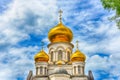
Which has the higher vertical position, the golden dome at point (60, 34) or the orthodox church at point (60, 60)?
the golden dome at point (60, 34)

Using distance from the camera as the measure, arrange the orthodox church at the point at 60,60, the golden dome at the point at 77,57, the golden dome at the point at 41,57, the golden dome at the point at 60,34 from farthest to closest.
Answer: the golden dome at the point at 60,34 → the golden dome at the point at 41,57 → the golden dome at the point at 77,57 → the orthodox church at the point at 60,60

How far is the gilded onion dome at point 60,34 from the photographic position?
131ft

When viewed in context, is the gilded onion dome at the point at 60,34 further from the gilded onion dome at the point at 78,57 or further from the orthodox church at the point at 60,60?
the gilded onion dome at the point at 78,57

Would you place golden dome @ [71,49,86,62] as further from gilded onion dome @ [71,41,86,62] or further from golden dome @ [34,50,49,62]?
golden dome @ [34,50,49,62]

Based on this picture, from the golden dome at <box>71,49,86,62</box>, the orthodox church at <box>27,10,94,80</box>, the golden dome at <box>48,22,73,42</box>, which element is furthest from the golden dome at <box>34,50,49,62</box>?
the golden dome at <box>71,49,86,62</box>

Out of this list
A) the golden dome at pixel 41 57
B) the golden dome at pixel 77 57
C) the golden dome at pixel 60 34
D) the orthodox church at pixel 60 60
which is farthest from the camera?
the golden dome at pixel 60 34

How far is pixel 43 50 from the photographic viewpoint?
4009 centimetres

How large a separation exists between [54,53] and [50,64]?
5.56ft

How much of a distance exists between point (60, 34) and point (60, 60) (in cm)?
399

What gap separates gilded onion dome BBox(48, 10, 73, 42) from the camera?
40.1m

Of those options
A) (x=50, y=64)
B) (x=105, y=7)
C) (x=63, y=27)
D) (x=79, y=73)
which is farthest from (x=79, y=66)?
(x=105, y=7)

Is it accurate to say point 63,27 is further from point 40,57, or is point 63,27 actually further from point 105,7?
point 105,7

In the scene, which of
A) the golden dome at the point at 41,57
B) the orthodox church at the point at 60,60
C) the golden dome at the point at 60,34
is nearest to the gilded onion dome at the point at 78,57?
the orthodox church at the point at 60,60

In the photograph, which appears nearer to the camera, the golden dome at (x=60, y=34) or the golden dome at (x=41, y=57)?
the golden dome at (x=41, y=57)
